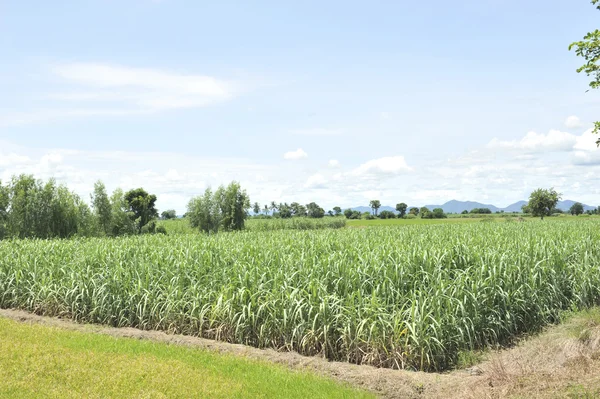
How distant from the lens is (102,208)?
126ft

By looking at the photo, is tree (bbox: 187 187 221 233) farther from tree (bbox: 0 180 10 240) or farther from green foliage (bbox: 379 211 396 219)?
green foliage (bbox: 379 211 396 219)

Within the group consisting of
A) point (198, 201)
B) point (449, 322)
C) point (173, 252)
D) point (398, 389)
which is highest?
point (198, 201)

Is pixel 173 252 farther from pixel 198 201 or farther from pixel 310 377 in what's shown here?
pixel 198 201

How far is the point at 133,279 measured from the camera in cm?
1005

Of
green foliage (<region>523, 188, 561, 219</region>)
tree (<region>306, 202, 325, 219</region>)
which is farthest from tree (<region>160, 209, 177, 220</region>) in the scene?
green foliage (<region>523, 188, 561, 219</region>)

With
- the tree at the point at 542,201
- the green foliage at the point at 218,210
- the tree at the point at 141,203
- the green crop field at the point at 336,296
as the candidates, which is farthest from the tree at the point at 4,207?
the tree at the point at 542,201

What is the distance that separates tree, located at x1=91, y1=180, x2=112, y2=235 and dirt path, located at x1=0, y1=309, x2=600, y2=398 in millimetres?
33335

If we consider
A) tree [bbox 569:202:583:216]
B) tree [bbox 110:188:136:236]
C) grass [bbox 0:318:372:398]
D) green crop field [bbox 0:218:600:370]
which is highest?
tree [bbox 569:202:583:216]

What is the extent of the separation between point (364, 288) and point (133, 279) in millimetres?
5130

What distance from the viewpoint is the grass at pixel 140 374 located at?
571 centimetres

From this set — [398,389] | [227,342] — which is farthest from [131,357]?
[398,389]

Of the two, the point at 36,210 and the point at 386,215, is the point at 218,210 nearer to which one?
the point at 36,210

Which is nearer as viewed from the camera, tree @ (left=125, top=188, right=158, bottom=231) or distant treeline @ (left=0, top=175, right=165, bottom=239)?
distant treeline @ (left=0, top=175, right=165, bottom=239)

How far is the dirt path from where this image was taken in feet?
17.1
